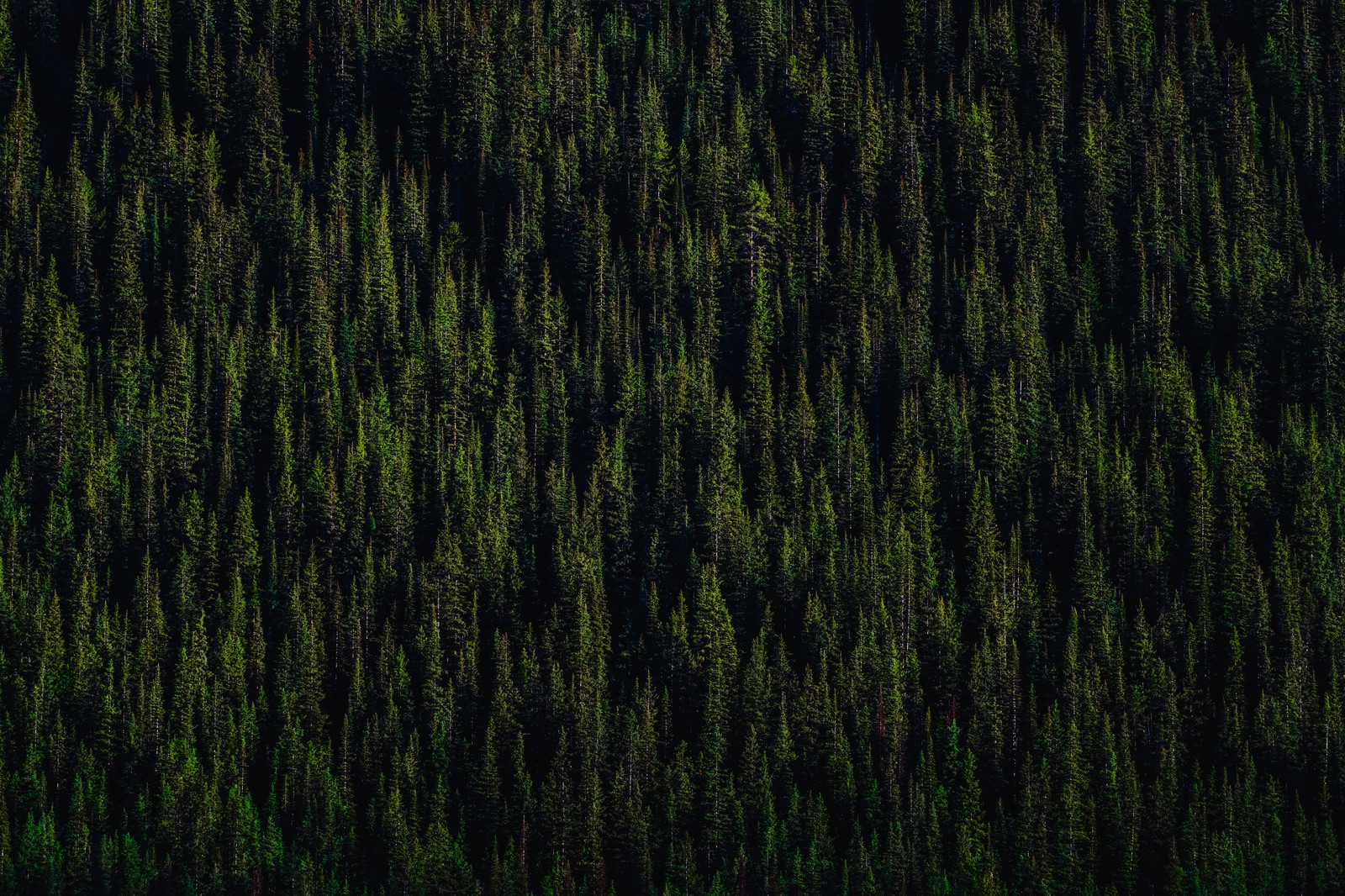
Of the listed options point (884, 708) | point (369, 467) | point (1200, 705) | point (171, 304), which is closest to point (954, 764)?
point (884, 708)

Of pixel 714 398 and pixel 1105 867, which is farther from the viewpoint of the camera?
pixel 714 398

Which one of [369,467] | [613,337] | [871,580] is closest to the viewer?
[871,580]

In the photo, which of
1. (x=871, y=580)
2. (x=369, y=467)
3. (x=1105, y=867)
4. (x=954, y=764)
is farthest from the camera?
(x=369, y=467)

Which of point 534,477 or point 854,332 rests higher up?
point 854,332

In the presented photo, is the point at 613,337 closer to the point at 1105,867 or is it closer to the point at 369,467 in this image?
the point at 369,467

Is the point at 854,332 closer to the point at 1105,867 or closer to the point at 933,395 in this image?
the point at 933,395

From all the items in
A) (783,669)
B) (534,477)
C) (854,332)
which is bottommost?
(783,669)

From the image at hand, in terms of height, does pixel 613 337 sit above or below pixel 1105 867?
above

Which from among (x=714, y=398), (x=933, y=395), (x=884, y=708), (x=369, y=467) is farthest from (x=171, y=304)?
(x=884, y=708)

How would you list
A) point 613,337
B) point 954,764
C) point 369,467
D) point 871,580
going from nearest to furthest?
point 954,764 → point 871,580 → point 369,467 → point 613,337
